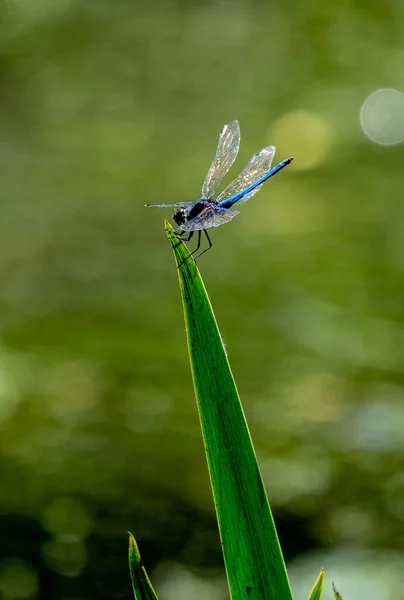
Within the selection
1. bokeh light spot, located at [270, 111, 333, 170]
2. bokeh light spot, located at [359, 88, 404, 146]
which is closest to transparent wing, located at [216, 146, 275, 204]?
bokeh light spot, located at [270, 111, 333, 170]

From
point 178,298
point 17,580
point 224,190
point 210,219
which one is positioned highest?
point 178,298

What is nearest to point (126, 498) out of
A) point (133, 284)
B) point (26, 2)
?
point (133, 284)

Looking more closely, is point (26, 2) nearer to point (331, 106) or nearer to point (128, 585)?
point (331, 106)

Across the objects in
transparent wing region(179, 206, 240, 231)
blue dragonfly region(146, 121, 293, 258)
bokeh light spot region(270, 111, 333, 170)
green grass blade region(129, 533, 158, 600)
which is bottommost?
green grass blade region(129, 533, 158, 600)

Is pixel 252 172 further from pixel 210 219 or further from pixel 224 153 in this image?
pixel 210 219

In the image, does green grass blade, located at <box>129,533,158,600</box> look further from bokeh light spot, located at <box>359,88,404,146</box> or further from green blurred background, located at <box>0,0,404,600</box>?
bokeh light spot, located at <box>359,88,404,146</box>

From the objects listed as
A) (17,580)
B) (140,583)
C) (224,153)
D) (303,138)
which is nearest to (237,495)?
(140,583)

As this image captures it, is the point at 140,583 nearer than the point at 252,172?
Yes
